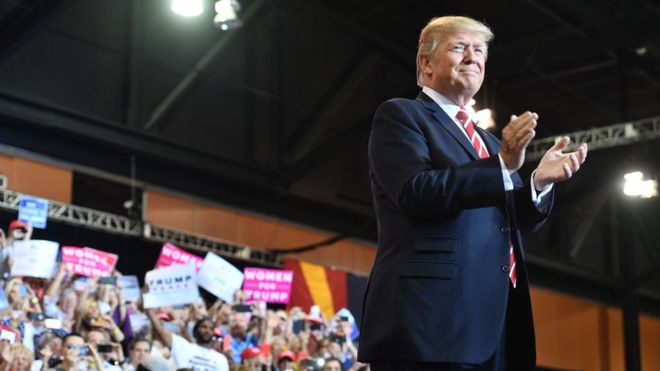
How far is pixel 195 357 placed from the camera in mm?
6457

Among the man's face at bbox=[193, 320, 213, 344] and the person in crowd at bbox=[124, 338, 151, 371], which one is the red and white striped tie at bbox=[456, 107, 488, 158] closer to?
the person in crowd at bbox=[124, 338, 151, 371]

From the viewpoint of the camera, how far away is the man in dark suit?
1.74 m

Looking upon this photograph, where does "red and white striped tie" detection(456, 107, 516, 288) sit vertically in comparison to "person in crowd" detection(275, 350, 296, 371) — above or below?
above

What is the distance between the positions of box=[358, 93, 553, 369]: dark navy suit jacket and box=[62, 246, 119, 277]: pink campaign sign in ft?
18.1

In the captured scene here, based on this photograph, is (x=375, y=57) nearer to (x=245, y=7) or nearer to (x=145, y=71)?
(x=245, y=7)

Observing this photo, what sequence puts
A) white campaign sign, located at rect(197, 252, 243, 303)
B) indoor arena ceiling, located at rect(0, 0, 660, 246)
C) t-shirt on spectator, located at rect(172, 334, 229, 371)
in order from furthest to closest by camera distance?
indoor arena ceiling, located at rect(0, 0, 660, 246), white campaign sign, located at rect(197, 252, 243, 303), t-shirt on spectator, located at rect(172, 334, 229, 371)

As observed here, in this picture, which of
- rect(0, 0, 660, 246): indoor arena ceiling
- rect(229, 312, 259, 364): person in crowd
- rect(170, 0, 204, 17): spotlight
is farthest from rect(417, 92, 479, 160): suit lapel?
rect(0, 0, 660, 246): indoor arena ceiling

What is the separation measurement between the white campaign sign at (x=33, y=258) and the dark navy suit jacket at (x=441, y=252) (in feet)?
16.5

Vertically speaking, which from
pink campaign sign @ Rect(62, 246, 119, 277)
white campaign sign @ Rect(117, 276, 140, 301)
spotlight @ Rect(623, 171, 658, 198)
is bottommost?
white campaign sign @ Rect(117, 276, 140, 301)

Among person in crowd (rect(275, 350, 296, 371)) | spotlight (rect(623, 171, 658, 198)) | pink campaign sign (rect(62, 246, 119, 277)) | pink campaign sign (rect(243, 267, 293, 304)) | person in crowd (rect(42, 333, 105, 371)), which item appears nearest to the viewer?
person in crowd (rect(42, 333, 105, 371))

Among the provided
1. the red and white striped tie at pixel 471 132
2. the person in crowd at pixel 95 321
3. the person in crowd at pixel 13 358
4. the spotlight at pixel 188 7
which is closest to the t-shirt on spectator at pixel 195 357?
the person in crowd at pixel 95 321

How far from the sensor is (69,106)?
381 inches

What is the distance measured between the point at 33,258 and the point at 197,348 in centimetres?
117

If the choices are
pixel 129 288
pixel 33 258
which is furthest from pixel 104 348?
pixel 129 288
